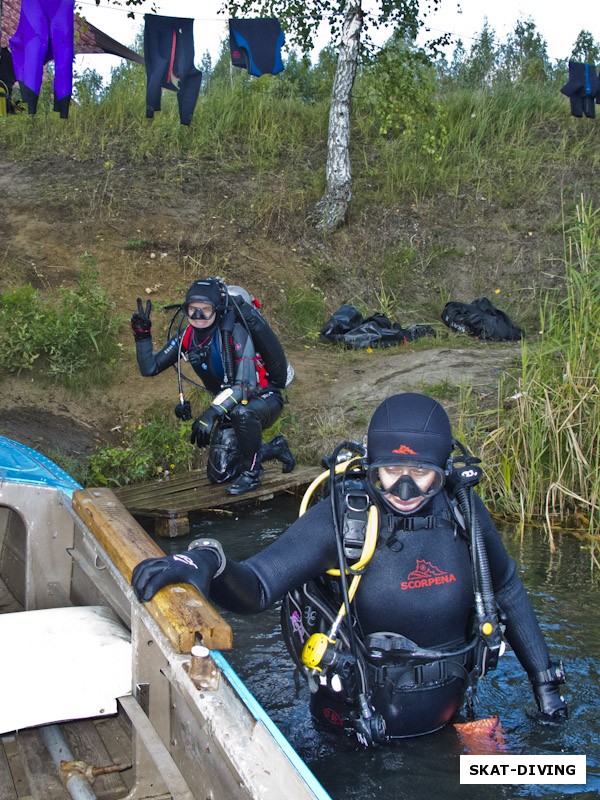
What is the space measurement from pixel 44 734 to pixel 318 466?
444cm

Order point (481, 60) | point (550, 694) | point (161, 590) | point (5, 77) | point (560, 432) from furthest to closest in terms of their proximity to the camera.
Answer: point (481, 60)
point (5, 77)
point (560, 432)
point (550, 694)
point (161, 590)

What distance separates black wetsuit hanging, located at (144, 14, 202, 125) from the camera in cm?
848

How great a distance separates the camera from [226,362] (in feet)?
18.7

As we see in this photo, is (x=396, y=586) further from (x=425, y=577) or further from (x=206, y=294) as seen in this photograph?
(x=206, y=294)

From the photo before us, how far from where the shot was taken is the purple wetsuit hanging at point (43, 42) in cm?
781

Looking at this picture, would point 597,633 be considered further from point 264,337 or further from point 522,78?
point 522,78

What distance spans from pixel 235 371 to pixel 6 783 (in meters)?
3.50

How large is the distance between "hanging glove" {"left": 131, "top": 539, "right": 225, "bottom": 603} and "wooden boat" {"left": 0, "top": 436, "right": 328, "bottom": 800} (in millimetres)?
36

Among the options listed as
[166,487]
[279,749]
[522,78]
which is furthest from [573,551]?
[522,78]

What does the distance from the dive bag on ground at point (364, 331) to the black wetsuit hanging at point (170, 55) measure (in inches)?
108

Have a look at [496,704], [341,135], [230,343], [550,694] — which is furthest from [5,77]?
[550,694]

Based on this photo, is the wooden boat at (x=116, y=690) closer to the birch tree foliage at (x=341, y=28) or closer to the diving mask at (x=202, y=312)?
the diving mask at (x=202, y=312)

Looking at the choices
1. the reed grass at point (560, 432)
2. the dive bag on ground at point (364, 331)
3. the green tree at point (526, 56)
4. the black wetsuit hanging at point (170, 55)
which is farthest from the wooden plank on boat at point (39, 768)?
the green tree at point (526, 56)

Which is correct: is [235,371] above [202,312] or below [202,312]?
below
